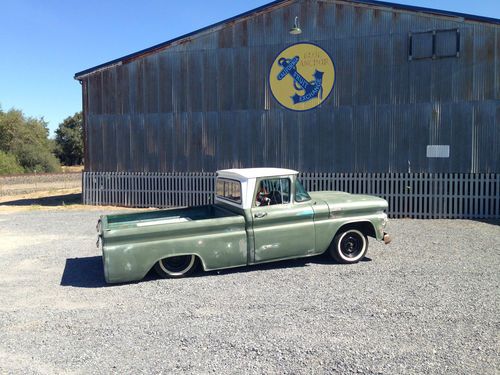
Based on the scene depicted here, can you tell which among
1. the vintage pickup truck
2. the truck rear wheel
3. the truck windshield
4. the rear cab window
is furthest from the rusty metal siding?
the truck rear wheel

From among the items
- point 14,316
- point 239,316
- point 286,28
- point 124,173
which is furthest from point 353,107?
point 14,316

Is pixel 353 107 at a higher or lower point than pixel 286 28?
lower

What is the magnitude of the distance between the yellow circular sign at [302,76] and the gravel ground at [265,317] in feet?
25.6

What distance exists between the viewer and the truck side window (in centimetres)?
754

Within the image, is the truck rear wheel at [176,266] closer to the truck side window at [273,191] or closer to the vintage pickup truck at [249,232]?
the vintage pickup truck at [249,232]

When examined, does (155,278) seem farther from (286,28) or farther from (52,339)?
(286,28)

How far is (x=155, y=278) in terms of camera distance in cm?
718

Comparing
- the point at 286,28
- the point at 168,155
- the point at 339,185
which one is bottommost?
the point at 339,185

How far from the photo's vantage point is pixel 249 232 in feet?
23.7

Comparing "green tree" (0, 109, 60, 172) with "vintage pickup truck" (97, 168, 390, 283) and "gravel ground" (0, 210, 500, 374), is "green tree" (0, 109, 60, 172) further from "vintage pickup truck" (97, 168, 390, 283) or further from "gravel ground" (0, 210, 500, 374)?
"vintage pickup truck" (97, 168, 390, 283)

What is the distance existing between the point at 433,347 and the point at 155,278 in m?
4.34

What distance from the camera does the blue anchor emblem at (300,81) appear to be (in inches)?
595

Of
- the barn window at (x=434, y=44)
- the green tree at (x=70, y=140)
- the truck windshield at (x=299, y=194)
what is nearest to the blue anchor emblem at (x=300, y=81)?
the barn window at (x=434, y=44)

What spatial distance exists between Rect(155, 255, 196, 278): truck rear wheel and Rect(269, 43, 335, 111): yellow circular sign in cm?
941
